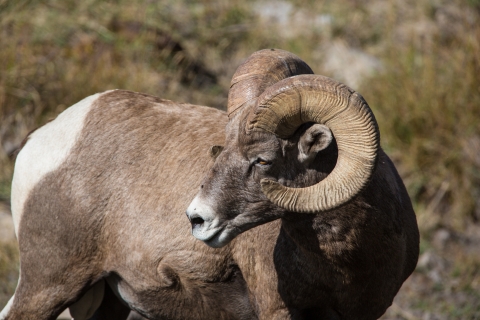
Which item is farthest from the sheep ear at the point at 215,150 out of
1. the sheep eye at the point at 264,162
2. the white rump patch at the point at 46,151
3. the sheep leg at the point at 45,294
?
the sheep leg at the point at 45,294

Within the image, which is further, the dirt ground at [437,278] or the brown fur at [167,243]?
the dirt ground at [437,278]

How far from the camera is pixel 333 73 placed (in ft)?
38.7

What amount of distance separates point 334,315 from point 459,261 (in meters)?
4.46

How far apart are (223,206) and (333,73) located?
8295mm

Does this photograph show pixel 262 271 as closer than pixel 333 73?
Yes

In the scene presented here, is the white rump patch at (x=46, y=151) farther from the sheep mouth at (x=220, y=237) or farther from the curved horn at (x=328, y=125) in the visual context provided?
the curved horn at (x=328, y=125)

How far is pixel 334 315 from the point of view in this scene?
4.23m

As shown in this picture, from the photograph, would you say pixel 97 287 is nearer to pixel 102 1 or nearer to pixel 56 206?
pixel 56 206

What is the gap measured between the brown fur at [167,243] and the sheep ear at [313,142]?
44 centimetres

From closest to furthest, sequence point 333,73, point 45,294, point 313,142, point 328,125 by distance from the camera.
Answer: point 328,125 < point 313,142 < point 45,294 < point 333,73

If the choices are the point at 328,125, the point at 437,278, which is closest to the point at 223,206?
the point at 328,125

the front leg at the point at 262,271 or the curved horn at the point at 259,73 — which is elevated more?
the curved horn at the point at 259,73

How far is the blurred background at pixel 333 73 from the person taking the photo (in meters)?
8.34

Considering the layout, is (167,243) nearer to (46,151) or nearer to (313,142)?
(46,151)
